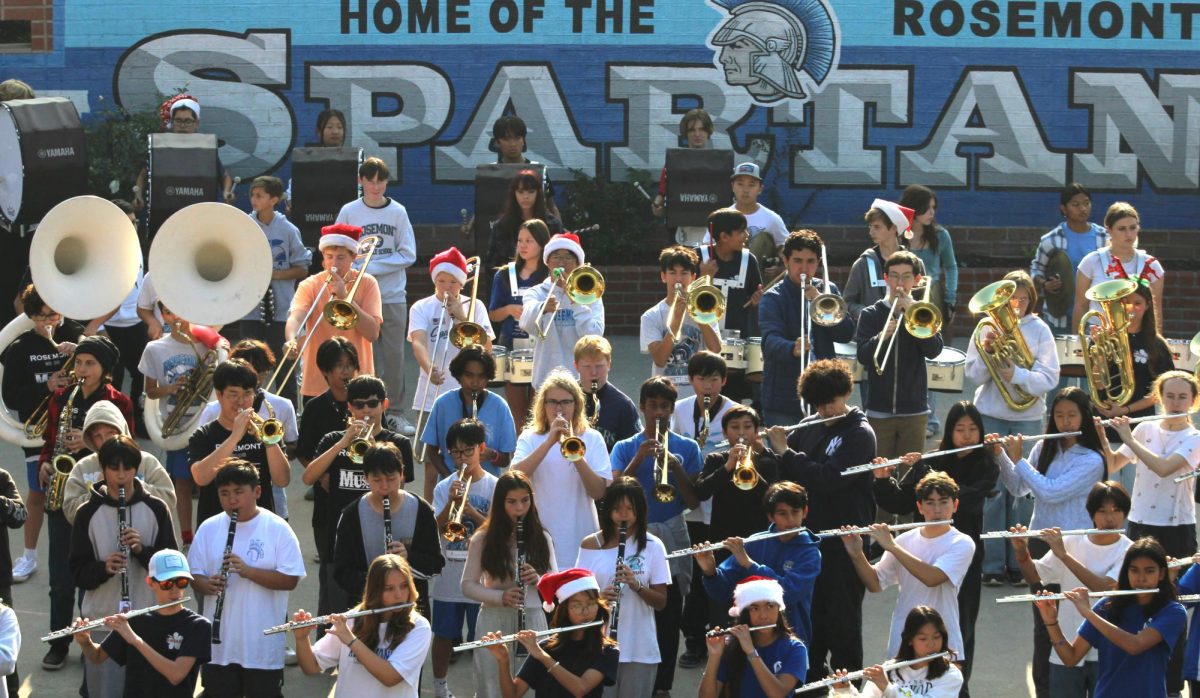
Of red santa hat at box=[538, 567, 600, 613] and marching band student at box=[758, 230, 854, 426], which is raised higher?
marching band student at box=[758, 230, 854, 426]

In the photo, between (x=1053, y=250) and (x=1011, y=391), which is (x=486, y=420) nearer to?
(x=1011, y=391)

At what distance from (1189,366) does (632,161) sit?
625cm

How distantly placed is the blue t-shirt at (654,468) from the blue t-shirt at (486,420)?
23.3 inches

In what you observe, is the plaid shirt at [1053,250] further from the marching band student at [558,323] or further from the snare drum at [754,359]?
the marching band student at [558,323]

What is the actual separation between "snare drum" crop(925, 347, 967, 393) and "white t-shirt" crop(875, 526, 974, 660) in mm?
2179

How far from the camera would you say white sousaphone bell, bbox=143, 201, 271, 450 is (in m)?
11.4

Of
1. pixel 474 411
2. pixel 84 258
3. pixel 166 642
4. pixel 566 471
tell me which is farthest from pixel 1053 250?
pixel 166 642

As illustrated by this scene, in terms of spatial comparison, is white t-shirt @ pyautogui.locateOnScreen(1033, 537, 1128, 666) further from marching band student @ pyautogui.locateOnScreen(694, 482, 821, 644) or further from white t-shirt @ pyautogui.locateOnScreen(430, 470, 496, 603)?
white t-shirt @ pyautogui.locateOnScreen(430, 470, 496, 603)

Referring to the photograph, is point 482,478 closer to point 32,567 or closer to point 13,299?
point 32,567

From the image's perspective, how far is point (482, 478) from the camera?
966cm

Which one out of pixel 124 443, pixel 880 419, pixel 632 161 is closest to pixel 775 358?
pixel 880 419

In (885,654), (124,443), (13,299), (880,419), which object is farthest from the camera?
(13,299)

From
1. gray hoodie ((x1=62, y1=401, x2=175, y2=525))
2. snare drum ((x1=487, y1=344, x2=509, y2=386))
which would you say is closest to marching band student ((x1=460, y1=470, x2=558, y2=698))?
gray hoodie ((x1=62, y1=401, x2=175, y2=525))

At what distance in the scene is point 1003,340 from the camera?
11.0m
